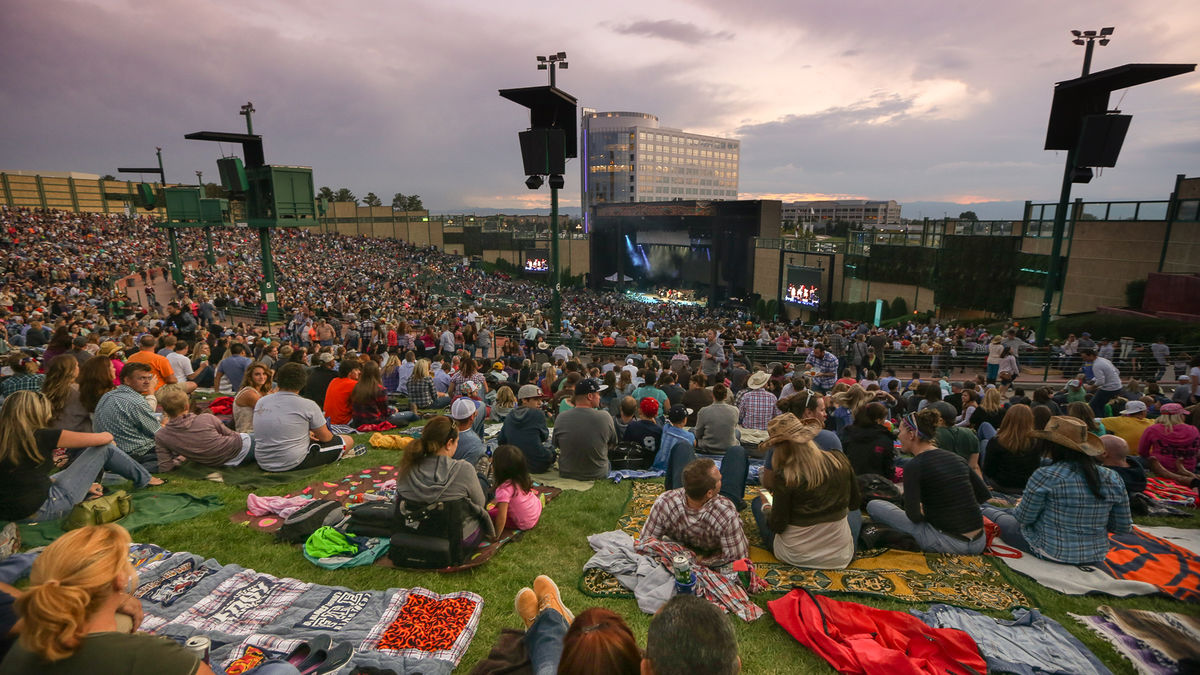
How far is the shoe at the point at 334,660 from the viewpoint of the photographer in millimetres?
2906

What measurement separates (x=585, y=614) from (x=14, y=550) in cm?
476

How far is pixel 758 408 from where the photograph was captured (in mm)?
8039

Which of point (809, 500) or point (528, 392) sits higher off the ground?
point (528, 392)

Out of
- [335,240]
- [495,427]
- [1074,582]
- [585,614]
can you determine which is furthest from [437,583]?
[335,240]

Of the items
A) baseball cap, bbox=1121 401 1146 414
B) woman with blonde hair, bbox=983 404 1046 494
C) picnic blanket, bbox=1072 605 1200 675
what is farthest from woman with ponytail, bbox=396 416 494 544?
baseball cap, bbox=1121 401 1146 414

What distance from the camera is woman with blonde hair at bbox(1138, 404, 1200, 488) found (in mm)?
6188

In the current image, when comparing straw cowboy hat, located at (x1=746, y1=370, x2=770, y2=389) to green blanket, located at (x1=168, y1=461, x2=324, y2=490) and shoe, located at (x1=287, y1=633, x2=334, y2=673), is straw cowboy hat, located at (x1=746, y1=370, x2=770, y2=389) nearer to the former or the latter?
green blanket, located at (x1=168, y1=461, x2=324, y2=490)

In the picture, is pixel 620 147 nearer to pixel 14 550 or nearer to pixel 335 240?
pixel 335 240

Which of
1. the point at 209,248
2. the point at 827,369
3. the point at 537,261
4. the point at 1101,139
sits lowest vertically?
the point at 537,261

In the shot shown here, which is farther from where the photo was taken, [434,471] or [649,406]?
[649,406]

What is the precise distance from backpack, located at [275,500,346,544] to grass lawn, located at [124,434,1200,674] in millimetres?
88

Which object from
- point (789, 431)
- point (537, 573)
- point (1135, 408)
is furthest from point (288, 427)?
point (1135, 408)

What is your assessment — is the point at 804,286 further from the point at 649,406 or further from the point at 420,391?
the point at 649,406

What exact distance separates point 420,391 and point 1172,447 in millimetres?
10055
